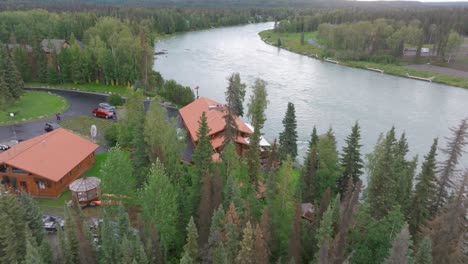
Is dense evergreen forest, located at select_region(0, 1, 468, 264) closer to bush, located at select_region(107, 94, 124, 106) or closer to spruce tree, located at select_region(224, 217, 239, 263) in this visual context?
spruce tree, located at select_region(224, 217, 239, 263)

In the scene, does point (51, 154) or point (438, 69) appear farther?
point (438, 69)

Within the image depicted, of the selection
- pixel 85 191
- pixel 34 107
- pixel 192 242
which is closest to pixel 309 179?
pixel 192 242

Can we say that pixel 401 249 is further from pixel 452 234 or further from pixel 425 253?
pixel 452 234

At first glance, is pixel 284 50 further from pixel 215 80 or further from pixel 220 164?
pixel 220 164

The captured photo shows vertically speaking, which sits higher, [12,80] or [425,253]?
[425,253]

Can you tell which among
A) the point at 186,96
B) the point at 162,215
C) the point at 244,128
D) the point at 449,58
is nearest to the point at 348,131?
the point at 244,128

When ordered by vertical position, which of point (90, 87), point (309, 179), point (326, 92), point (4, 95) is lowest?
point (90, 87)
